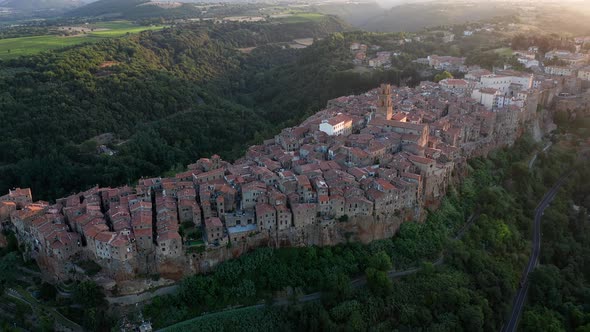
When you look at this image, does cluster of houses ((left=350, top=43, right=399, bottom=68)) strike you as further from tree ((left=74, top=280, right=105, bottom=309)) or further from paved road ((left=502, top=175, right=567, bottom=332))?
tree ((left=74, top=280, right=105, bottom=309))

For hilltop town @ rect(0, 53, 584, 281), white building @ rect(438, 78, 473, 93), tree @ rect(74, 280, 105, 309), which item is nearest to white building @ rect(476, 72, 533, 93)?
white building @ rect(438, 78, 473, 93)

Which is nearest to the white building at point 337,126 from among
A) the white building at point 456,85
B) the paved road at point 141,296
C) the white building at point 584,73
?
the white building at point 456,85

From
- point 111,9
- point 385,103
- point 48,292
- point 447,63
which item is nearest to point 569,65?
point 447,63

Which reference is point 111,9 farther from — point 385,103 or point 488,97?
point 488,97

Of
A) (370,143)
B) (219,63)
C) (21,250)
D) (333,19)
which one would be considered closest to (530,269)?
(370,143)

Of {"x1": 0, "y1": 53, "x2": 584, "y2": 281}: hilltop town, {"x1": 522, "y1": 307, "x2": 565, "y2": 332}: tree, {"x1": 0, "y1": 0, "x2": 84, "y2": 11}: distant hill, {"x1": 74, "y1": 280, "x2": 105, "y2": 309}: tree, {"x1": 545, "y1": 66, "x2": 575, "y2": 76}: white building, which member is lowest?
{"x1": 522, "y1": 307, "x2": 565, "y2": 332}: tree

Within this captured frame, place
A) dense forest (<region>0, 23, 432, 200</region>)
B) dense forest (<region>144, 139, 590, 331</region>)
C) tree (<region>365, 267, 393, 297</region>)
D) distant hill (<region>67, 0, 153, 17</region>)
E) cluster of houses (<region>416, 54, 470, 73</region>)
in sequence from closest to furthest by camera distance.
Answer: dense forest (<region>144, 139, 590, 331</region>)
tree (<region>365, 267, 393, 297</region>)
dense forest (<region>0, 23, 432, 200</region>)
cluster of houses (<region>416, 54, 470, 73</region>)
distant hill (<region>67, 0, 153, 17</region>)
